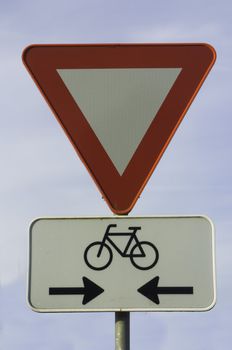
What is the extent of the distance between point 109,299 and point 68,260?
0.52ft

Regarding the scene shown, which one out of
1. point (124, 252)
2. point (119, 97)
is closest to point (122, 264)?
point (124, 252)

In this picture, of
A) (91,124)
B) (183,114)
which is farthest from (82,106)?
(183,114)

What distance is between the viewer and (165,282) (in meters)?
1.70

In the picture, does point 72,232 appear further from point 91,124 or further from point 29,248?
point 91,124

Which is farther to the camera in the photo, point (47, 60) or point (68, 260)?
point (47, 60)

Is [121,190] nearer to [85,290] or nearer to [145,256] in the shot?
[145,256]

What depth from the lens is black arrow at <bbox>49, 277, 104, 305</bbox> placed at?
1684 millimetres

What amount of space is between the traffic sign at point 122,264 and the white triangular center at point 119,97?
0.27 meters

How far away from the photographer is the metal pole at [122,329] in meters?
1.67

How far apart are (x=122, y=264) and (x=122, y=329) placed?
17 cm

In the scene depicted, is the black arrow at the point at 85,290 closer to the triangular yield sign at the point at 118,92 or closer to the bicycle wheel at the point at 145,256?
the bicycle wheel at the point at 145,256

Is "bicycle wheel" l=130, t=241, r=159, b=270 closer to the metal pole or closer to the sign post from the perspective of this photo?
the sign post

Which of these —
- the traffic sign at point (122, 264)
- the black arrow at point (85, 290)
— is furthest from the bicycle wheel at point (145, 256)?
the black arrow at point (85, 290)

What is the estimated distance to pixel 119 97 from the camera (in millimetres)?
1875
